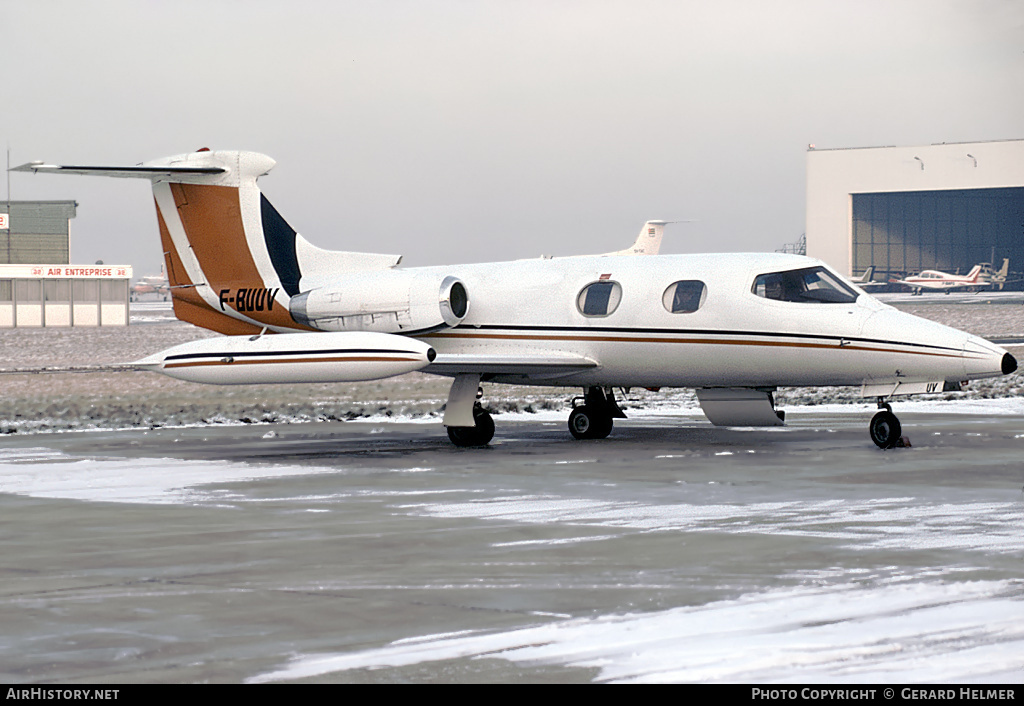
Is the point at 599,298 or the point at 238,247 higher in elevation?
the point at 238,247

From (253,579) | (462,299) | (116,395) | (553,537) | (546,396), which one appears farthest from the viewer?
(546,396)

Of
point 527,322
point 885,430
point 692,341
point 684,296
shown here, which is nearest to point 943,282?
point 527,322

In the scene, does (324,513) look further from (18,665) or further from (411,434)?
(411,434)

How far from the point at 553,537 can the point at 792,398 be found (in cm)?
2066

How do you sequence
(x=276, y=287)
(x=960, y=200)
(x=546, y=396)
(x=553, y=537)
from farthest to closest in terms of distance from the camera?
(x=960, y=200)
(x=546, y=396)
(x=276, y=287)
(x=553, y=537)

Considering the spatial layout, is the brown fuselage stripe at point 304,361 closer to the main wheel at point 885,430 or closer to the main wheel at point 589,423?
the main wheel at point 589,423

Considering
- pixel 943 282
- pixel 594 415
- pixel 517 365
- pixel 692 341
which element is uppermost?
pixel 943 282

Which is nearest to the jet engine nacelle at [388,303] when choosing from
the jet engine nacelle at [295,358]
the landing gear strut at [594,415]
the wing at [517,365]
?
the wing at [517,365]

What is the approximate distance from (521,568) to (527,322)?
37.6 feet

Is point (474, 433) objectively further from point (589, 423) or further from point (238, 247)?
point (238, 247)

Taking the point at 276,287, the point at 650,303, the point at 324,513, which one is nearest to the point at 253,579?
the point at 324,513

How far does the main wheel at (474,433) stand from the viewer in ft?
65.1

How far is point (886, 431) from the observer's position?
56.6ft

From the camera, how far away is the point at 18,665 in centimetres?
630
